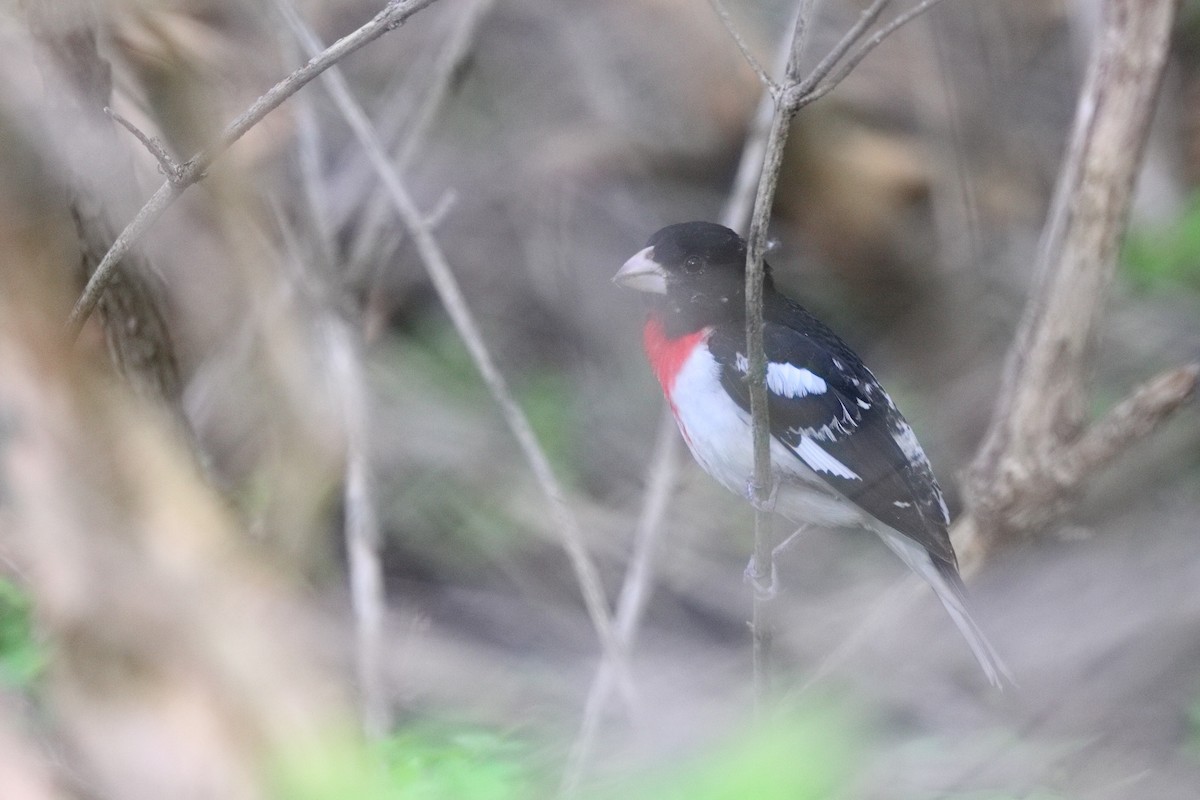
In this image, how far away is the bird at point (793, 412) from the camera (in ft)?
5.10

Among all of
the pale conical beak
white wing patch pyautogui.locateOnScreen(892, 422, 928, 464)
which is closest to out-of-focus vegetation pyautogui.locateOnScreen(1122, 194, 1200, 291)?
white wing patch pyautogui.locateOnScreen(892, 422, 928, 464)

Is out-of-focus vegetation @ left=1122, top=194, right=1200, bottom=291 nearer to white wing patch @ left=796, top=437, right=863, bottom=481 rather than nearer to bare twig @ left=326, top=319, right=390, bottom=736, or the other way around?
white wing patch @ left=796, top=437, right=863, bottom=481

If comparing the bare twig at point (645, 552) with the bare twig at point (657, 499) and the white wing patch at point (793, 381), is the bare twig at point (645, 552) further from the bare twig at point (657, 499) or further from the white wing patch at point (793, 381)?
the white wing patch at point (793, 381)

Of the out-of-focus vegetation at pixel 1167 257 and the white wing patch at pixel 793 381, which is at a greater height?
the out-of-focus vegetation at pixel 1167 257

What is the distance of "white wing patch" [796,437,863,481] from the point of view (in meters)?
1.73

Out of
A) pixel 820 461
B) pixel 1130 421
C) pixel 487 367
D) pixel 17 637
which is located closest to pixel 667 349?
pixel 820 461

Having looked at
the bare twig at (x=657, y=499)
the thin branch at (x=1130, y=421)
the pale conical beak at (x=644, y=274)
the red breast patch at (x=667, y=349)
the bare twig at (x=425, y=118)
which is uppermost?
the bare twig at (x=425, y=118)

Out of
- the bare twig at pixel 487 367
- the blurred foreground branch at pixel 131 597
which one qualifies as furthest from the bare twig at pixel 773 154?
the bare twig at pixel 487 367

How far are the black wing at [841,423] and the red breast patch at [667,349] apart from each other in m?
0.03

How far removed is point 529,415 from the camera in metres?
3.43

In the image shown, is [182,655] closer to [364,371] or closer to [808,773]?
[808,773]

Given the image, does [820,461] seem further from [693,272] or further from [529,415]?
[529,415]

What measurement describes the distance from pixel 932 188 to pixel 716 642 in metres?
1.33

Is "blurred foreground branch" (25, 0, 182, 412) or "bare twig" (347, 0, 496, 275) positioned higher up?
"bare twig" (347, 0, 496, 275)
